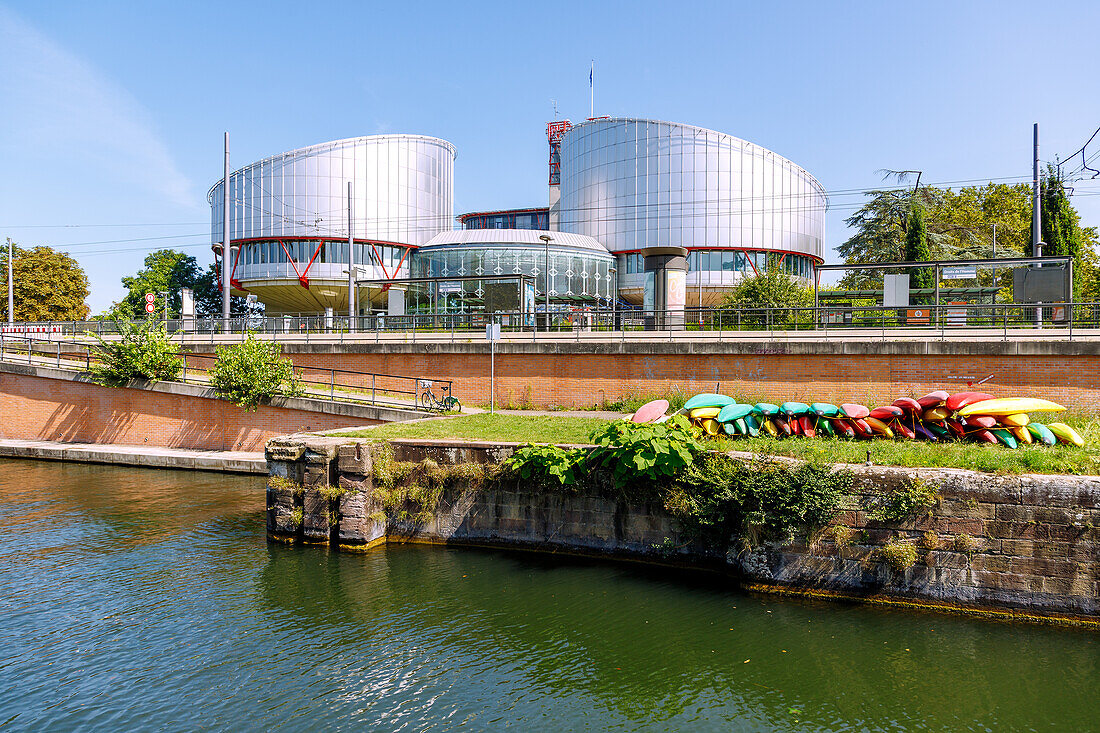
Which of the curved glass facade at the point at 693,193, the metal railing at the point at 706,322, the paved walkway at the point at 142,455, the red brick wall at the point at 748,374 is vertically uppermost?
the curved glass facade at the point at 693,193

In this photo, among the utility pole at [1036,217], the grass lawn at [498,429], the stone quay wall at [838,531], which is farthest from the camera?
the utility pole at [1036,217]

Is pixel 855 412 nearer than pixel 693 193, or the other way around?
pixel 855 412

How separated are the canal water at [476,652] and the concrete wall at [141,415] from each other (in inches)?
344

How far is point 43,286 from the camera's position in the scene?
5144 centimetres

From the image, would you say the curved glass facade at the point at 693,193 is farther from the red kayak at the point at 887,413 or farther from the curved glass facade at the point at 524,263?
the red kayak at the point at 887,413

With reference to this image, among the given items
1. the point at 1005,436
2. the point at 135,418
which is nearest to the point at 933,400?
the point at 1005,436

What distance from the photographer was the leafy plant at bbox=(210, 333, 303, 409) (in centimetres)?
2120

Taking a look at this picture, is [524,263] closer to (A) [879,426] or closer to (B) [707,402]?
(B) [707,402]

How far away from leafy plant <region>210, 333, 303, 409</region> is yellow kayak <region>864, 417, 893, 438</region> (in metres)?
16.1

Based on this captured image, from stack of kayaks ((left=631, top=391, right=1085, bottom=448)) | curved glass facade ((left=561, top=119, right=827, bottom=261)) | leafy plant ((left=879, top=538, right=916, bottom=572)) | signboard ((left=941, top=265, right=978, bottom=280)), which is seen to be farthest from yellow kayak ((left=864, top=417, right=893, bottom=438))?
curved glass facade ((left=561, top=119, right=827, bottom=261))

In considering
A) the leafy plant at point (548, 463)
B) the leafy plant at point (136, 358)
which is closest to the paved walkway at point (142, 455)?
the leafy plant at point (136, 358)

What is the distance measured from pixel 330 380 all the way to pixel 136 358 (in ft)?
19.8

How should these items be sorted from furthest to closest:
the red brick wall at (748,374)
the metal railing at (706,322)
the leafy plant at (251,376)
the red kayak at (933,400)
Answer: the metal railing at (706,322) < the leafy plant at (251,376) < the red brick wall at (748,374) < the red kayak at (933,400)

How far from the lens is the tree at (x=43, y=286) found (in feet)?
168
